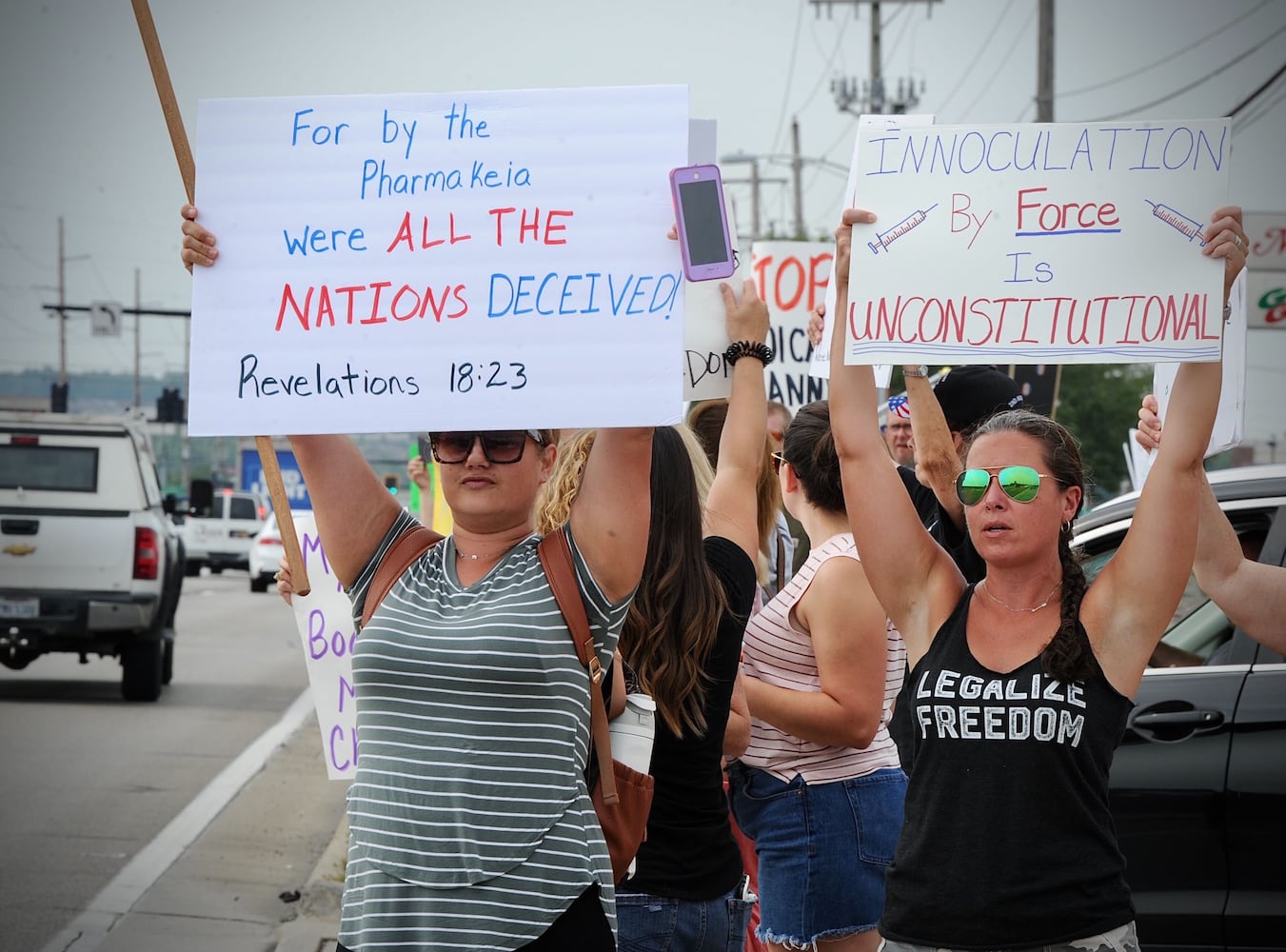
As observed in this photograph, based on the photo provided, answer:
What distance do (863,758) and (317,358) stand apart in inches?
76.1

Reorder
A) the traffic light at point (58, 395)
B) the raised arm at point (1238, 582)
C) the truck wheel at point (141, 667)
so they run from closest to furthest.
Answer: the raised arm at point (1238, 582) < the truck wheel at point (141, 667) < the traffic light at point (58, 395)

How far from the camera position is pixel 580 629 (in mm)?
2797

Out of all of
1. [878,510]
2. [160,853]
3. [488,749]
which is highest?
[878,510]

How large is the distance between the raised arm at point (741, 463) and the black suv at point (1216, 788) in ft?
6.36

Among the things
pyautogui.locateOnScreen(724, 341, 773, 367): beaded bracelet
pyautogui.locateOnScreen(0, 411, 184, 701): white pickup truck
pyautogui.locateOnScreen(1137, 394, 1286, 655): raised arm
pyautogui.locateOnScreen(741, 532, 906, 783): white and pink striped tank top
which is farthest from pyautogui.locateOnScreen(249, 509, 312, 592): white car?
pyautogui.locateOnScreen(1137, 394, 1286, 655): raised arm

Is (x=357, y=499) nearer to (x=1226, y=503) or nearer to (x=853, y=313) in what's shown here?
(x=853, y=313)

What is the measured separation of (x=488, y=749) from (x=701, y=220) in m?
1.05

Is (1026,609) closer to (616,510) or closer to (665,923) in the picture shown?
(616,510)

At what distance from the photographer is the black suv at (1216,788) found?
4.71 meters

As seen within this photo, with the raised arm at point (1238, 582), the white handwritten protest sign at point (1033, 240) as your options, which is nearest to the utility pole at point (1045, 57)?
the raised arm at point (1238, 582)

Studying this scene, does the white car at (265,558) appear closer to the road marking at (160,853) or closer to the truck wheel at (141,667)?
the truck wheel at (141,667)

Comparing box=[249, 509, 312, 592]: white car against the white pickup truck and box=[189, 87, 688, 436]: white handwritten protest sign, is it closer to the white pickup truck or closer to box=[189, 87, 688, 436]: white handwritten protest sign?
the white pickup truck

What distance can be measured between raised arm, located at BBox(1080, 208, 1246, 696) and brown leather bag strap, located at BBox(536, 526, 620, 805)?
967 millimetres

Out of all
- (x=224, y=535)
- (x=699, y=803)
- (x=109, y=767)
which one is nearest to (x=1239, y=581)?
(x=699, y=803)
